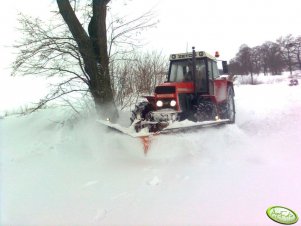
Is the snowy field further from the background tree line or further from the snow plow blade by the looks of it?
the background tree line

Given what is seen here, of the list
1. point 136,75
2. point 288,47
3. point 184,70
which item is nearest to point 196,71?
point 184,70

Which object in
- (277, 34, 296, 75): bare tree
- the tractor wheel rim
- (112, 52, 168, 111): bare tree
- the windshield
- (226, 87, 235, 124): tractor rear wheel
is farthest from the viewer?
(277, 34, 296, 75): bare tree

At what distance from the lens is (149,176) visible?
5.98 metres

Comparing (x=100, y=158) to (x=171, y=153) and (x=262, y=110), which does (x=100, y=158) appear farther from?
(x=262, y=110)

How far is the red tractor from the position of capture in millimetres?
7961

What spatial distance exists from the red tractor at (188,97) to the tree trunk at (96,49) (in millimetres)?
967

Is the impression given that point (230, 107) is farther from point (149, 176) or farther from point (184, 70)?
point (149, 176)

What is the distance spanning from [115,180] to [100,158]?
1.49 metres

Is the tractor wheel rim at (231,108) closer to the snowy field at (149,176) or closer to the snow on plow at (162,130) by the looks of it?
the snowy field at (149,176)

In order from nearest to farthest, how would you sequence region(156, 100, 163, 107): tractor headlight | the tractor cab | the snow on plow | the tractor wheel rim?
the snow on plow
region(156, 100, 163, 107): tractor headlight
the tractor cab
the tractor wheel rim

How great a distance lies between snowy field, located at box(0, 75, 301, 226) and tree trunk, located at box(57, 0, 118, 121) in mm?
785

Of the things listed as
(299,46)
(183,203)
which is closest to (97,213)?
(183,203)

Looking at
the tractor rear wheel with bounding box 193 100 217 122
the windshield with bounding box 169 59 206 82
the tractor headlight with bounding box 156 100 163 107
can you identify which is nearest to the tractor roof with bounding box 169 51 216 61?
the windshield with bounding box 169 59 206 82

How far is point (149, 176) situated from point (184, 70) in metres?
4.08
